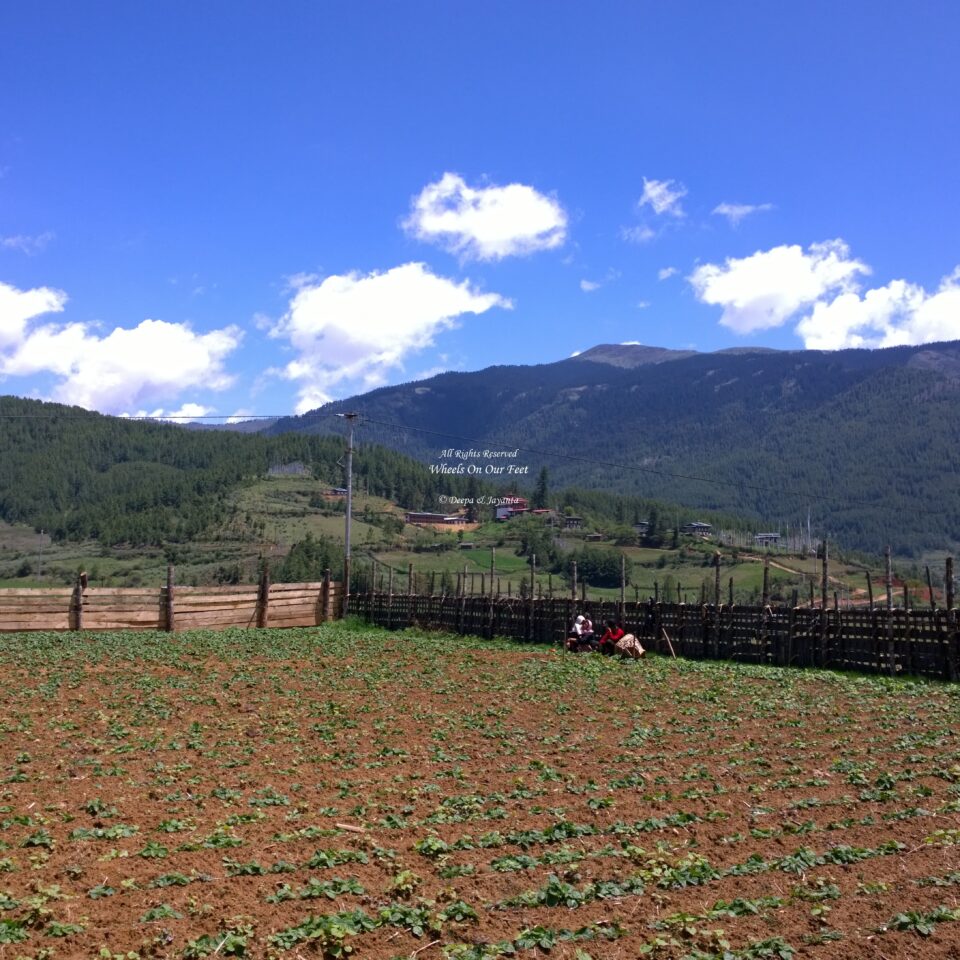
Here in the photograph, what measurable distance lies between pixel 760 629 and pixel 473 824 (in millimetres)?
17093

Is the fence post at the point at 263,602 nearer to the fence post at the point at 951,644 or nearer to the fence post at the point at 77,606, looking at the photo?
the fence post at the point at 77,606

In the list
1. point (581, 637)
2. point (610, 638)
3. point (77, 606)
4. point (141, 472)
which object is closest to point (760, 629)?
point (610, 638)

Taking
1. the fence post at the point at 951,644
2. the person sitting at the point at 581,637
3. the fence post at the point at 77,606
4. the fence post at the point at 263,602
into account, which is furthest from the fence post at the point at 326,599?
the fence post at the point at 951,644

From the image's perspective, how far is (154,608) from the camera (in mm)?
30547

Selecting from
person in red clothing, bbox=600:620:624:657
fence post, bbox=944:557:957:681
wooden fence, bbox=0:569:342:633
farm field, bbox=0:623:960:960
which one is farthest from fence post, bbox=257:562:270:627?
fence post, bbox=944:557:957:681

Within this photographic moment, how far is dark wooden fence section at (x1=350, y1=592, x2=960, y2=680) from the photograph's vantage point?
21078mm

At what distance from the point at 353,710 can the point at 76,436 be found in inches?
4518

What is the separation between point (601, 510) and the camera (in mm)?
120188

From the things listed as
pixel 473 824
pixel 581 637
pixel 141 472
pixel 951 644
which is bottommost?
pixel 473 824

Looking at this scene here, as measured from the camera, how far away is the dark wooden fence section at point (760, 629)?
69.2 ft

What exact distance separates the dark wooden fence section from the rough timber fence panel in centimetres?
601

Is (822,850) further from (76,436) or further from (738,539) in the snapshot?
(76,436)

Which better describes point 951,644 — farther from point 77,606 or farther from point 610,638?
point 77,606

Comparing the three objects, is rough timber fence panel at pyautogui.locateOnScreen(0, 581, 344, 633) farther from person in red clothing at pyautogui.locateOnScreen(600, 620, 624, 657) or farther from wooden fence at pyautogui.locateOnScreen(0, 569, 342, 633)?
person in red clothing at pyautogui.locateOnScreen(600, 620, 624, 657)
